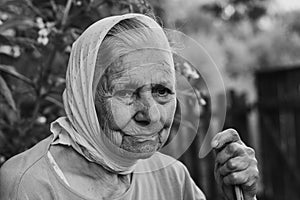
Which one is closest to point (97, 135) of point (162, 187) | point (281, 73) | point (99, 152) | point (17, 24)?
point (99, 152)

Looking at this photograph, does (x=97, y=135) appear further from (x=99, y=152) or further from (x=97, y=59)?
(x=97, y=59)

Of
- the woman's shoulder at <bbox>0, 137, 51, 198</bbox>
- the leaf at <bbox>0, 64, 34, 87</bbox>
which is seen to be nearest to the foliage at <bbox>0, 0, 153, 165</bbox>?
the leaf at <bbox>0, 64, 34, 87</bbox>

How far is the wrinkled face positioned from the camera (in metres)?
2.03

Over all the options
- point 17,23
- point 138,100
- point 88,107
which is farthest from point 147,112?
point 17,23

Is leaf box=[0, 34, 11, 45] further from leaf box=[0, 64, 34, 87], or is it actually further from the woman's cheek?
Result: the woman's cheek

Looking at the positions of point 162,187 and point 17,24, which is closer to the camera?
point 162,187

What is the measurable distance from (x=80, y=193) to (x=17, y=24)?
45.4 inches

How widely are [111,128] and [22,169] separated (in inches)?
13.0

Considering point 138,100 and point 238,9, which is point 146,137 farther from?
point 238,9

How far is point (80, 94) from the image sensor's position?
82.9 inches

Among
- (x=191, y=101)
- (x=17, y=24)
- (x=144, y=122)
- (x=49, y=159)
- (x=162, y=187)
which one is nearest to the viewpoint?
(x=144, y=122)

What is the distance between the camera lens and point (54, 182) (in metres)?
2.14

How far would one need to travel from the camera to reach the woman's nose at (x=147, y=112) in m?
2.03

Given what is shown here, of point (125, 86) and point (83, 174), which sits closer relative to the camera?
point (125, 86)
